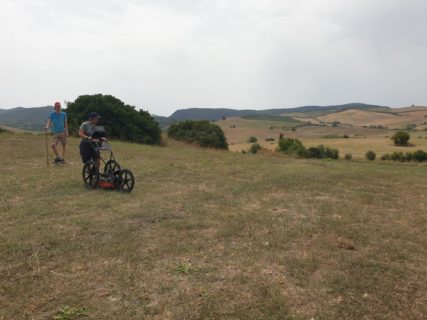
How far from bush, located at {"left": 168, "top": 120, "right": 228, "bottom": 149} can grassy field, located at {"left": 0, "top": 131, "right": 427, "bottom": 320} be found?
46.6m

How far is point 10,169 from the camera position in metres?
15.2

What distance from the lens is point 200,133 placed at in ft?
202

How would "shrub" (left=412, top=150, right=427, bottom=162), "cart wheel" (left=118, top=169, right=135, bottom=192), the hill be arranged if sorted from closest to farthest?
1. "cart wheel" (left=118, top=169, right=135, bottom=192)
2. "shrub" (left=412, top=150, right=427, bottom=162)
3. the hill

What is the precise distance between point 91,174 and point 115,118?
35158 mm

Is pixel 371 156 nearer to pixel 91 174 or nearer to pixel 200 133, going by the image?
pixel 200 133

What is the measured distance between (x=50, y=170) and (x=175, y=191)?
6192mm

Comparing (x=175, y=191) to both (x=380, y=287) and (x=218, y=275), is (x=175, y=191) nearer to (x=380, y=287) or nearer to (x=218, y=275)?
(x=218, y=275)

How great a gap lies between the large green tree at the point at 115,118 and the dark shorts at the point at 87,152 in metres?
32.5

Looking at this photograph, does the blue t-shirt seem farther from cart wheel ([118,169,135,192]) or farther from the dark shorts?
cart wheel ([118,169,135,192])

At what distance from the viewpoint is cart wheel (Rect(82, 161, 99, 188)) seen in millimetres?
11601

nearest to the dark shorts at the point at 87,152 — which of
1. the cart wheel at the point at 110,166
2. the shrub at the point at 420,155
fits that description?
the cart wheel at the point at 110,166

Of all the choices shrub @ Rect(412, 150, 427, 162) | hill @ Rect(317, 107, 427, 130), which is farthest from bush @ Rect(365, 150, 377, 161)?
hill @ Rect(317, 107, 427, 130)

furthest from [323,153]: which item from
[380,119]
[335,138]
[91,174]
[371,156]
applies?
[380,119]

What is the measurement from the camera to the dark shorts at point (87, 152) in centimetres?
1198
